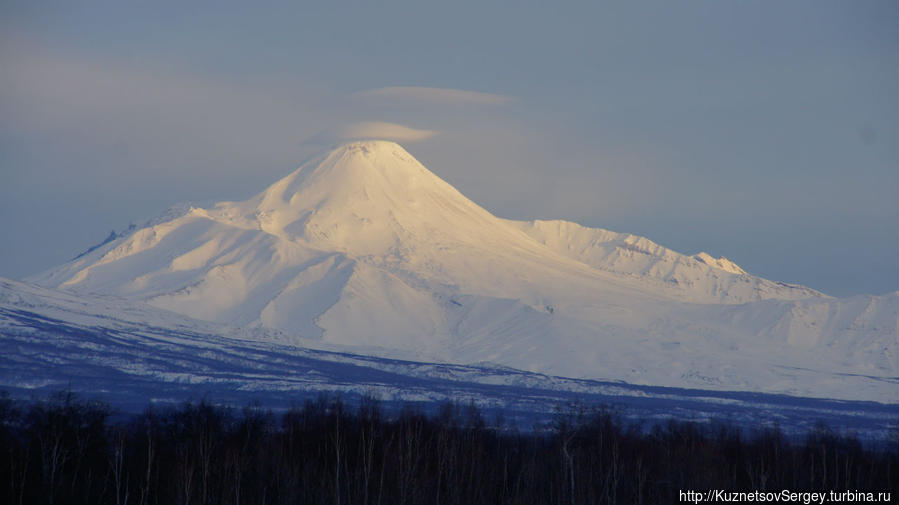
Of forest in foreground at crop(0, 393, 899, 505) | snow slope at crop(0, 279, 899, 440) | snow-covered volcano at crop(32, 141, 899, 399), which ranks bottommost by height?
forest in foreground at crop(0, 393, 899, 505)

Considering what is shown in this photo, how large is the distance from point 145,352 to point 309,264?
137 feet

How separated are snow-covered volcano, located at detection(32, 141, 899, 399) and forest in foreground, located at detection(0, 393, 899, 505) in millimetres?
75990

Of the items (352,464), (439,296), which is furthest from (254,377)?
(352,464)

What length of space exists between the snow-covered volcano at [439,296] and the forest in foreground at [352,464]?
7599 centimetres

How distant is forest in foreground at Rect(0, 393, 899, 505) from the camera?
3647 cm

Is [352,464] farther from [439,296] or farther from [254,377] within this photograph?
[439,296]

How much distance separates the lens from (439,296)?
5674 inches

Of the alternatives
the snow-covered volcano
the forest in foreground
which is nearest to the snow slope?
the snow-covered volcano

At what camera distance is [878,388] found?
130875 mm

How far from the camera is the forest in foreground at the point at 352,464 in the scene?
36.5 m

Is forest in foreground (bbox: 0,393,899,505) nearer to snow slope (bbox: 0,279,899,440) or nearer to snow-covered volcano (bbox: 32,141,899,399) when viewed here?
snow slope (bbox: 0,279,899,440)

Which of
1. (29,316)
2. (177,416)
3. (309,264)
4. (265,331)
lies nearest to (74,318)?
(29,316)

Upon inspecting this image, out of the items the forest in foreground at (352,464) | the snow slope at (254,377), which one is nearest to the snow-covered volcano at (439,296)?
the snow slope at (254,377)

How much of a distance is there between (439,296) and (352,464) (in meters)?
101
